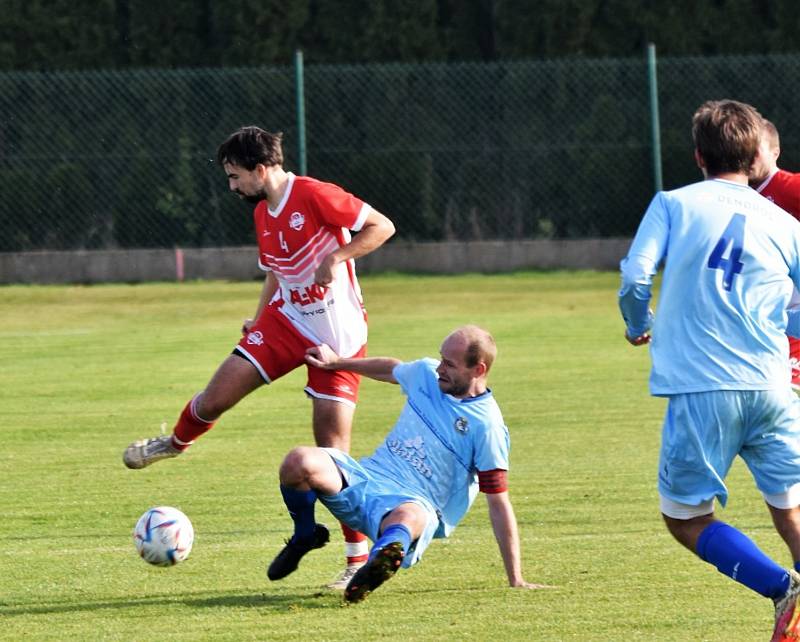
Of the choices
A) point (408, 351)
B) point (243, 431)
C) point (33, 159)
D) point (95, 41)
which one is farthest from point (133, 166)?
point (243, 431)

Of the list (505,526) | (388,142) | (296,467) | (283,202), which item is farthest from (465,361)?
(388,142)

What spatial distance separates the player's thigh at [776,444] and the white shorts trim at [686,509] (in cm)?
21

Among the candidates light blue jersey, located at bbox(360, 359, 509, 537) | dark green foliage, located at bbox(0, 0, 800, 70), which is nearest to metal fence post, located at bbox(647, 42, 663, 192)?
dark green foliage, located at bbox(0, 0, 800, 70)

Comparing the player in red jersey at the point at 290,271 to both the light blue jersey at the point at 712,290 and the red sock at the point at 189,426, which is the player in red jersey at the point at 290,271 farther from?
the light blue jersey at the point at 712,290

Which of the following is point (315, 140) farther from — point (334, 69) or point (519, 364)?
point (519, 364)

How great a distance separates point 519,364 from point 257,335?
6.55 metres

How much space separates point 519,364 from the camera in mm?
13211

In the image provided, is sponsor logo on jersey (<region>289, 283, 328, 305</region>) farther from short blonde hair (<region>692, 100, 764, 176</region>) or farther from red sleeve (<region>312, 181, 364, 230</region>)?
short blonde hair (<region>692, 100, 764, 176</region>)

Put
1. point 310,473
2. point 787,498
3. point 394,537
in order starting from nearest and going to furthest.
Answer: point 787,498, point 394,537, point 310,473

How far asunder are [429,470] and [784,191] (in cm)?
284

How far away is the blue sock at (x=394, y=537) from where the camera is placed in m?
5.28

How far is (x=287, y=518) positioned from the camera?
7484 millimetres

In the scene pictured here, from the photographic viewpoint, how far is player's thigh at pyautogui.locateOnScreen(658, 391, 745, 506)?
4.90m

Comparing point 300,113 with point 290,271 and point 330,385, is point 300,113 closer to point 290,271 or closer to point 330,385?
point 290,271
